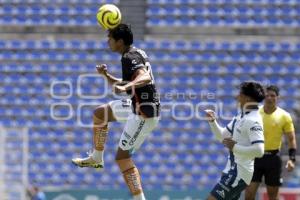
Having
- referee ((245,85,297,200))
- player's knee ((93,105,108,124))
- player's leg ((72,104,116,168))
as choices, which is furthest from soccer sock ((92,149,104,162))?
referee ((245,85,297,200))

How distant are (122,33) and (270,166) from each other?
3565mm

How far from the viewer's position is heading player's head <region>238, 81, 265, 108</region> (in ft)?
24.3

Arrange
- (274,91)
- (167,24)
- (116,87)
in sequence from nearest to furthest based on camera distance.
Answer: (116,87), (274,91), (167,24)

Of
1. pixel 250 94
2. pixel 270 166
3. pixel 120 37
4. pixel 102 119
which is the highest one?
pixel 120 37

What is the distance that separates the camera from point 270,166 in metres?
10.5

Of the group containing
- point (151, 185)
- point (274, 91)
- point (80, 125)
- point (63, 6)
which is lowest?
point (151, 185)

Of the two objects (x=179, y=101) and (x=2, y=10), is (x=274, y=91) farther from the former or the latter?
(x=2, y=10)

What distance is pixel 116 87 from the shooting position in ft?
23.9

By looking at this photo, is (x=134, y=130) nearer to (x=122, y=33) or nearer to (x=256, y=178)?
(x=122, y=33)

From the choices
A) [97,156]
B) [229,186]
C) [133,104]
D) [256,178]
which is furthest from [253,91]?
[256,178]

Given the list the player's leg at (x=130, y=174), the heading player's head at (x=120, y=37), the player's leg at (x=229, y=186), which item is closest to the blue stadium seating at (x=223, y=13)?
the heading player's head at (x=120, y=37)

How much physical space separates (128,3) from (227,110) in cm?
257

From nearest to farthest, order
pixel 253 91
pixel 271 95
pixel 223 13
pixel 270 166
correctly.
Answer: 1. pixel 253 91
2. pixel 271 95
3. pixel 270 166
4. pixel 223 13

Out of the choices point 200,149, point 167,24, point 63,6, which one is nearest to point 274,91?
point 200,149
